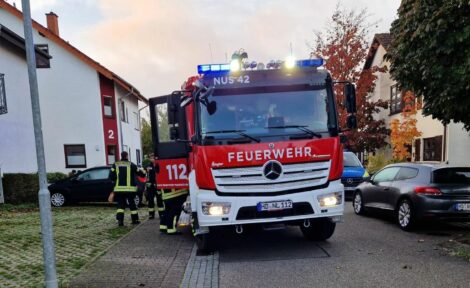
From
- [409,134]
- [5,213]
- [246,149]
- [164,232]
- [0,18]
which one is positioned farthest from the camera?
[0,18]

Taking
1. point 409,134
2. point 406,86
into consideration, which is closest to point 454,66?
point 406,86

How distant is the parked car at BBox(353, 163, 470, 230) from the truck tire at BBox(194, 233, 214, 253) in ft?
13.6

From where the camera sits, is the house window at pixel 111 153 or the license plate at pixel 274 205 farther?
→ the house window at pixel 111 153

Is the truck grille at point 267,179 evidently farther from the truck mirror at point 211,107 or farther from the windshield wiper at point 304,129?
the truck mirror at point 211,107

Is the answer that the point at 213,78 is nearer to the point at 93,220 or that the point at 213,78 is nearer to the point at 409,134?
the point at 93,220

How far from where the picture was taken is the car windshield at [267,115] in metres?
5.85

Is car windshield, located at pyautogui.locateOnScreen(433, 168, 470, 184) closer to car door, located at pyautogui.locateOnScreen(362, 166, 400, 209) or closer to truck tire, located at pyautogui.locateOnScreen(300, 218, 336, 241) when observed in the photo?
car door, located at pyautogui.locateOnScreen(362, 166, 400, 209)

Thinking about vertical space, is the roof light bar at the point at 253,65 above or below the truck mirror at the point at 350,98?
above

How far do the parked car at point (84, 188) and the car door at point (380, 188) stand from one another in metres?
8.86

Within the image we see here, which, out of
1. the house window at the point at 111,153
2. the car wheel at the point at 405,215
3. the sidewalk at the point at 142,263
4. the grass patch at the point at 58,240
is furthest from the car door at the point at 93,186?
the car wheel at the point at 405,215

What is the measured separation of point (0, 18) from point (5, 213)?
13.7m

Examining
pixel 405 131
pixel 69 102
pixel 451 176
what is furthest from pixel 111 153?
pixel 451 176

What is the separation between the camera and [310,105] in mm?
6090

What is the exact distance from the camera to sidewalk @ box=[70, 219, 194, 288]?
16.3 feet
